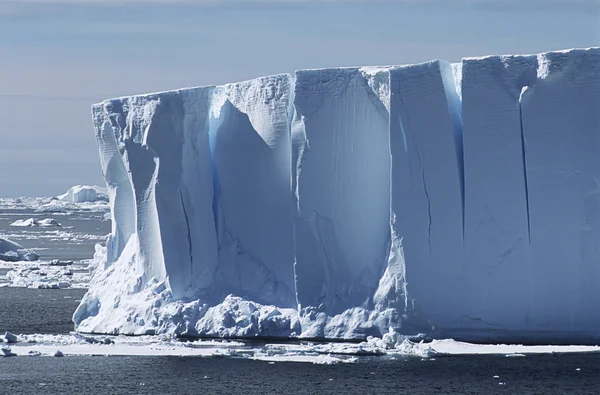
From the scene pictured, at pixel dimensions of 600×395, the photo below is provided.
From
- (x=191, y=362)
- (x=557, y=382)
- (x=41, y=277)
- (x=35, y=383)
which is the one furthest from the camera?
(x=41, y=277)

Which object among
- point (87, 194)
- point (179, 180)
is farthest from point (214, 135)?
point (87, 194)

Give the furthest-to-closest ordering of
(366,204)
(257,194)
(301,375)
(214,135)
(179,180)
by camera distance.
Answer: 1. (214,135)
2. (179,180)
3. (257,194)
4. (366,204)
5. (301,375)

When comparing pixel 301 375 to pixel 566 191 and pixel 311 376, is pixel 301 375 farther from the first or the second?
pixel 566 191

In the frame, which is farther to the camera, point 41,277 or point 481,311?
point 41,277

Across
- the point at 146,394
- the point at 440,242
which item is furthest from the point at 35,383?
the point at 440,242

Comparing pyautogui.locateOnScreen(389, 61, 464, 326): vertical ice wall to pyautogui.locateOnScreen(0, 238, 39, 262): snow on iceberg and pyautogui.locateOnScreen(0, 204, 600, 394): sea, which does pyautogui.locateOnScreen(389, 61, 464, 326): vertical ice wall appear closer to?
pyautogui.locateOnScreen(0, 204, 600, 394): sea

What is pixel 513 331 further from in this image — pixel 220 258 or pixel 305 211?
pixel 220 258

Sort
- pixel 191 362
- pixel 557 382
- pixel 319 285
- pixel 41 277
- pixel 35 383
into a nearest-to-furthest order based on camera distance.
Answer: pixel 557 382
pixel 35 383
pixel 191 362
pixel 319 285
pixel 41 277

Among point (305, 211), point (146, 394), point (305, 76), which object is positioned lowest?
point (146, 394)
